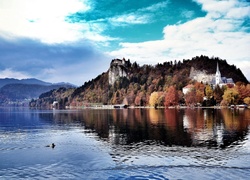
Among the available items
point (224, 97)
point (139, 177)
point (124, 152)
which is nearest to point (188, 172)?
point (139, 177)

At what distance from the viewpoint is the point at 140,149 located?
40.0 m

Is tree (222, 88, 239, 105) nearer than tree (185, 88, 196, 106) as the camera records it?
Yes

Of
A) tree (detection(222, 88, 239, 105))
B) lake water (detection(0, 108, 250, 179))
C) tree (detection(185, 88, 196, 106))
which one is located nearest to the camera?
lake water (detection(0, 108, 250, 179))

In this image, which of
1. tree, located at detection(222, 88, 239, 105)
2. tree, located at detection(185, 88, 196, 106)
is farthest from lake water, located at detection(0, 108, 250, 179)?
tree, located at detection(185, 88, 196, 106)

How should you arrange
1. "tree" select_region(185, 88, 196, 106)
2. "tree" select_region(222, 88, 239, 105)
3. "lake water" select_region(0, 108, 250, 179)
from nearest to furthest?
"lake water" select_region(0, 108, 250, 179), "tree" select_region(222, 88, 239, 105), "tree" select_region(185, 88, 196, 106)

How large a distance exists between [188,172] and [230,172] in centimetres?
390

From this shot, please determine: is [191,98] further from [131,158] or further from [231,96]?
[131,158]

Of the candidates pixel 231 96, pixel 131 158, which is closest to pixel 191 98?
pixel 231 96

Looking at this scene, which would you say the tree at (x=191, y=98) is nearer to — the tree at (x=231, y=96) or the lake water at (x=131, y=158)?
the tree at (x=231, y=96)

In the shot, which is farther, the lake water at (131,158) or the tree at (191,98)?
the tree at (191,98)

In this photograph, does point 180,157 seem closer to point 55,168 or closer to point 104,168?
point 104,168

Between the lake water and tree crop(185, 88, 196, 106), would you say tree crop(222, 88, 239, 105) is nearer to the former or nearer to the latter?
tree crop(185, 88, 196, 106)

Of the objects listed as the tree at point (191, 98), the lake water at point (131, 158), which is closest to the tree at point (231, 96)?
the tree at point (191, 98)

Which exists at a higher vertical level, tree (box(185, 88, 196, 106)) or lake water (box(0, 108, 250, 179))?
tree (box(185, 88, 196, 106))
